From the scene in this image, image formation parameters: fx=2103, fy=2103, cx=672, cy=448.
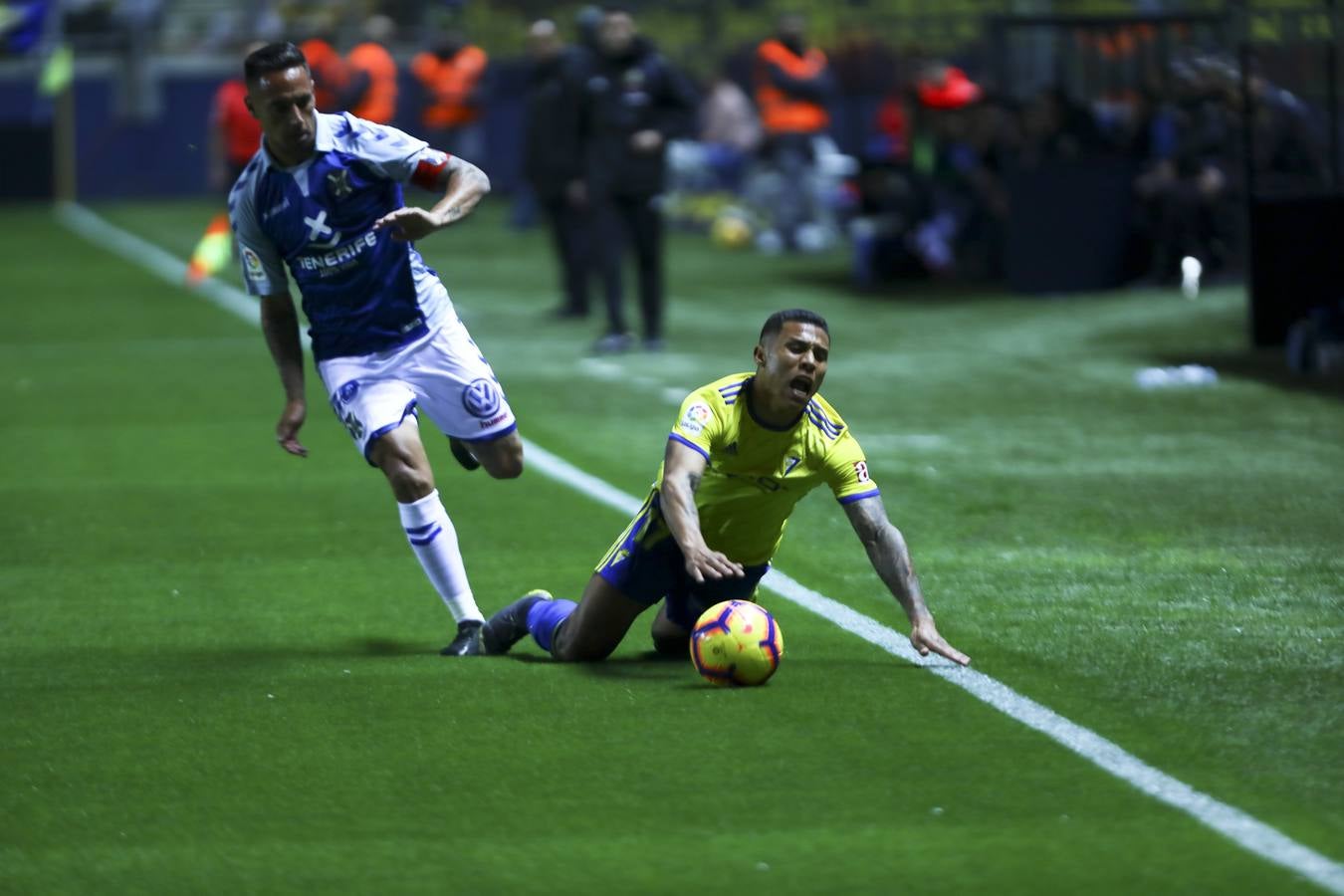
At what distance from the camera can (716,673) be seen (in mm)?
6625

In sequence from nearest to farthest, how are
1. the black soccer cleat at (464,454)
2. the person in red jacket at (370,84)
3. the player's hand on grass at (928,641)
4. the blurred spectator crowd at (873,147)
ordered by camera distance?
1. the player's hand on grass at (928,641)
2. the black soccer cleat at (464,454)
3. the blurred spectator crowd at (873,147)
4. the person in red jacket at (370,84)

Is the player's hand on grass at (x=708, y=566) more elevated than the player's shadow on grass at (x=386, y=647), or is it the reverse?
the player's hand on grass at (x=708, y=566)

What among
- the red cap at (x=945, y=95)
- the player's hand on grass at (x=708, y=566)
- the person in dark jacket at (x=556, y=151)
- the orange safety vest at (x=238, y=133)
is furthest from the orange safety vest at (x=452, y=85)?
the player's hand on grass at (x=708, y=566)

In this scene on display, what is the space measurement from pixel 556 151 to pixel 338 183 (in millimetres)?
11158

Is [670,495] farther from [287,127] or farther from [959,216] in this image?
[959,216]

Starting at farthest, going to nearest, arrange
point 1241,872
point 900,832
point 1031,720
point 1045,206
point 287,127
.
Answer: point 1045,206 < point 287,127 < point 1031,720 < point 900,832 < point 1241,872

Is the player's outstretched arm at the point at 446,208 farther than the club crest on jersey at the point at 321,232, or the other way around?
the club crest on jersey at the point at 321,232

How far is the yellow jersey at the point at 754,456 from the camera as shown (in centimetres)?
659

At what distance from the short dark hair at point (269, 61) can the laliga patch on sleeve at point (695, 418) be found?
1.81m

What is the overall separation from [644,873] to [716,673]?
1.78m

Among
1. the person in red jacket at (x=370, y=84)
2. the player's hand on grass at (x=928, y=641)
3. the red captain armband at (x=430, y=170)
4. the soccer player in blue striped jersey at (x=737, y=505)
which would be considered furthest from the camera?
the person in red jacket at (x=370, y=84)

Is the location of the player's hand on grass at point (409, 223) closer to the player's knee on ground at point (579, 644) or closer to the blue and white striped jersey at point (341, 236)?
the blue and white striped jersey at point (341, 236)

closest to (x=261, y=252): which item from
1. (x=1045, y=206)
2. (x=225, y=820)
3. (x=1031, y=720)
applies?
(x=225, y=820)

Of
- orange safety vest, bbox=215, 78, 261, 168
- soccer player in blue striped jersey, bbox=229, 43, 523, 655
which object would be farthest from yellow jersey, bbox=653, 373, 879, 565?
orange safety vest, bbox=215, 78, 261, 168
